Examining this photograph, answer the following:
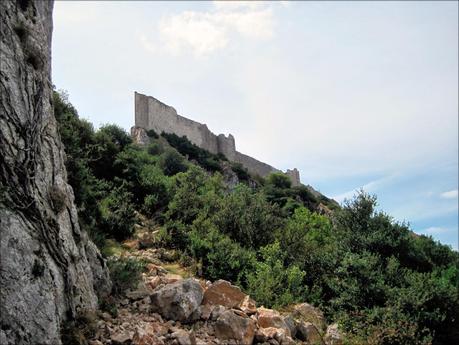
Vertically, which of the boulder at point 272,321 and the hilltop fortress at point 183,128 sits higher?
the hilltop fortress at point 183,128

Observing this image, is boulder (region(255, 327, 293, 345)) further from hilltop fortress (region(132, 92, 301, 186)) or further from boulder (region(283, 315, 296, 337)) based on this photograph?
hilltop fortress (region(132, 92, 301, 186))

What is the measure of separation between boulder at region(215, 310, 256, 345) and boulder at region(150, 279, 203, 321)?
0.54m

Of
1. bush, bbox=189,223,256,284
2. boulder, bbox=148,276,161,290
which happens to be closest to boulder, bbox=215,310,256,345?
boulder, bbox=148,276,161,290

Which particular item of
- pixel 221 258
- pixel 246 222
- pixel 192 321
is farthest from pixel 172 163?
pixel 192 321

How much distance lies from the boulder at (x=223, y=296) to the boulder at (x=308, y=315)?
1.77m

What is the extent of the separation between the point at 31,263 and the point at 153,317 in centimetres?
226

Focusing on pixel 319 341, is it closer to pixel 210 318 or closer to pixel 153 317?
pixel 210 318

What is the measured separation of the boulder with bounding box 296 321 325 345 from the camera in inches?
348

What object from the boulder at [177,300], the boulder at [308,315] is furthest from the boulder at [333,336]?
the boulder at [177,300]

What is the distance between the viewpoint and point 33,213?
682cm

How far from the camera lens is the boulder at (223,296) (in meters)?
8.57

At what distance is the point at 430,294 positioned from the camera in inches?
473

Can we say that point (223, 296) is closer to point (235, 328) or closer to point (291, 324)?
point (235, 328)

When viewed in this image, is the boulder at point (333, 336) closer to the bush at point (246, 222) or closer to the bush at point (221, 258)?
the bush at point (221, 258)
